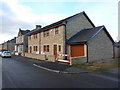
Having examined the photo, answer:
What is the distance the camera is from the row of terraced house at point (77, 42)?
15.2 m

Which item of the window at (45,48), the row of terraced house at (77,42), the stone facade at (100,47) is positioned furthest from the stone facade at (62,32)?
the stone facade at (100,47)

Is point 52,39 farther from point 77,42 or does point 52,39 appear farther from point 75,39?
point 77,42

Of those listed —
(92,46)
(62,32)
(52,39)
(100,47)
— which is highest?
(62,32)

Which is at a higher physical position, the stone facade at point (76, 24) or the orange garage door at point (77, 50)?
the stone facade at point (76, 24)

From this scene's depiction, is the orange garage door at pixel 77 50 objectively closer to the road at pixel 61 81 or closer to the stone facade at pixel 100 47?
the stone facade at pixel 100 47

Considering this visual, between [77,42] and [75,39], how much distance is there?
5.08ft

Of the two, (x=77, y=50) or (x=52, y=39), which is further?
(x=52, y=39)

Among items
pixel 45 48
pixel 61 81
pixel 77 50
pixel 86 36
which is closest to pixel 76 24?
pixel 86 36

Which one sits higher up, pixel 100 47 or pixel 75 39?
pixel 75 39

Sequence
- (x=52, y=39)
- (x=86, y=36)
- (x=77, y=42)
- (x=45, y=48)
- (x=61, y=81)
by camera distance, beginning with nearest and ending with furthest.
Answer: (x=61, y=81) → (x=77, y=42) → (x=86, y=36) → (x=52, y=39) → (x=45, y=48)

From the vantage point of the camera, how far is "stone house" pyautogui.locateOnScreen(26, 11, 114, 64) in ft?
50.4

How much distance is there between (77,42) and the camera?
52.0ft

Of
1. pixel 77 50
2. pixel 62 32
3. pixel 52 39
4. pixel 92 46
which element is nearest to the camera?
pixel 92 46

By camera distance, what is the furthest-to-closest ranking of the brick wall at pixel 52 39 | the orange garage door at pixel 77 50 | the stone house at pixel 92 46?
the brick wall at pixel 52 39
the orange garage door at pixel 77 50
the stone house at pixel 92 46
